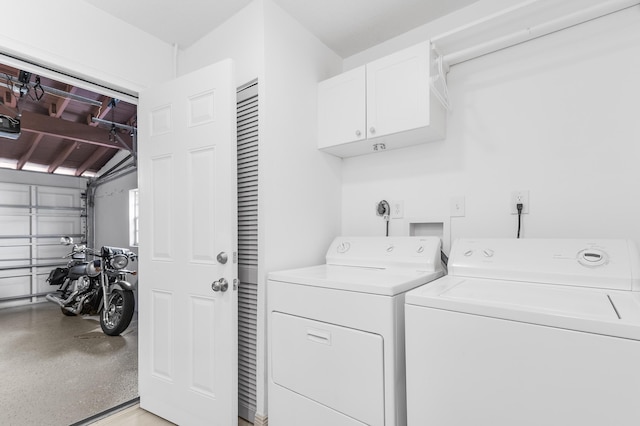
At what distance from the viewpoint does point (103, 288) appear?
3.95m

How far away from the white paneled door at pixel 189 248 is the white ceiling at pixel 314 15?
428 mm

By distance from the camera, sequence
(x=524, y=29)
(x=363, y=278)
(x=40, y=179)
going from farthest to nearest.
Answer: (x=40, y=179), (x=524, y=29), (x=363, y=278)

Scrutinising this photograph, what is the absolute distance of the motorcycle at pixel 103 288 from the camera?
369cm

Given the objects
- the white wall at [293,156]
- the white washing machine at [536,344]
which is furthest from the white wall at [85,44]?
the white washing machine at [536,344]

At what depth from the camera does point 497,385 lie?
1042mm

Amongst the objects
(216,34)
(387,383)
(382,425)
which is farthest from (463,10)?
(382,425)

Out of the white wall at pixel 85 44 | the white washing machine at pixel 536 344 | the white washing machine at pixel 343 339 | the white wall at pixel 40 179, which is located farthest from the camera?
the white wall at pixel 40 179

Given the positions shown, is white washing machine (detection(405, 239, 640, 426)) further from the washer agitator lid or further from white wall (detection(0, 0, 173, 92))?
white wall (detection(0, 0, 173, 92))

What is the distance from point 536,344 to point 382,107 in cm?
145

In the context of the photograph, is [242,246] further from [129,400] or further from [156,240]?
[129,400]

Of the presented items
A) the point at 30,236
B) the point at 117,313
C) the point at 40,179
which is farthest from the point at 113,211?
the point at 117,313

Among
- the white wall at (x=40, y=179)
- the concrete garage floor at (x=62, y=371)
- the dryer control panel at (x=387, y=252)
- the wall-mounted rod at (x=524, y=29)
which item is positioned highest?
the wall-mounted rod at (x=524, y=29)

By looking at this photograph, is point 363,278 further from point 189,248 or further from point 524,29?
point 524,29

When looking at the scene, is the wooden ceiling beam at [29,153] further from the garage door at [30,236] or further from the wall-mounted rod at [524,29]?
the wall-mounted rod at [524,29]
